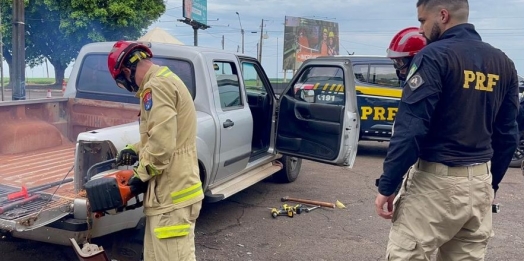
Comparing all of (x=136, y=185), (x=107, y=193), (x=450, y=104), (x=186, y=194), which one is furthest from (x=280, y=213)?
(x=450, y=104)

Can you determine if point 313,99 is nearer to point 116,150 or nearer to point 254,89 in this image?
point 254,89

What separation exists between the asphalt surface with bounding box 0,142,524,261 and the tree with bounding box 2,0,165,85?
16.3 metres

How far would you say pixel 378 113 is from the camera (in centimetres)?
895

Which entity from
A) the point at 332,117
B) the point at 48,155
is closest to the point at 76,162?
the point at 48,155

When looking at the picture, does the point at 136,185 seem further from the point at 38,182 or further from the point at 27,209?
the point at 38,182

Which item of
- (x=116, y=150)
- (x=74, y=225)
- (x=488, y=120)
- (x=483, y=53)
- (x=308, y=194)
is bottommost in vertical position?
(x=308, y=194)

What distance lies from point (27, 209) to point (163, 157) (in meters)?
1.10

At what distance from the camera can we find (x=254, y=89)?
615cm

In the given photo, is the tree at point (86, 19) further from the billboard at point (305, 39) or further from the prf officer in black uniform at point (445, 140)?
the prf officer in black uniform at point (445, 140)

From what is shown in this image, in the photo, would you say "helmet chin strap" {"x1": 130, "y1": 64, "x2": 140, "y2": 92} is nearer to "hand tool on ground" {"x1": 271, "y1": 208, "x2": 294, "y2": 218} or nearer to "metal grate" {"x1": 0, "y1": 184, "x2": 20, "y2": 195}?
"metal grate" {"x1": 0, "y1": 184, "x2": 20, "y2": 195}

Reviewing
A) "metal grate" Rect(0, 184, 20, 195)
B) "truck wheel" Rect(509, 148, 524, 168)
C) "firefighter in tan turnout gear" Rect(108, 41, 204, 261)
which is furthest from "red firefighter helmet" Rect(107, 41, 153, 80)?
"truck wheel" Rect(509, 148, 524, 168)

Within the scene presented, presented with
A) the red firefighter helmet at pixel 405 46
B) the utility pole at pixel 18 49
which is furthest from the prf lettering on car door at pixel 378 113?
the red firefighter helmet at pixel 405 46

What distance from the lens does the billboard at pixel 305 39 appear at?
4028 cm

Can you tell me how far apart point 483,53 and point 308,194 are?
4243 millimetres
